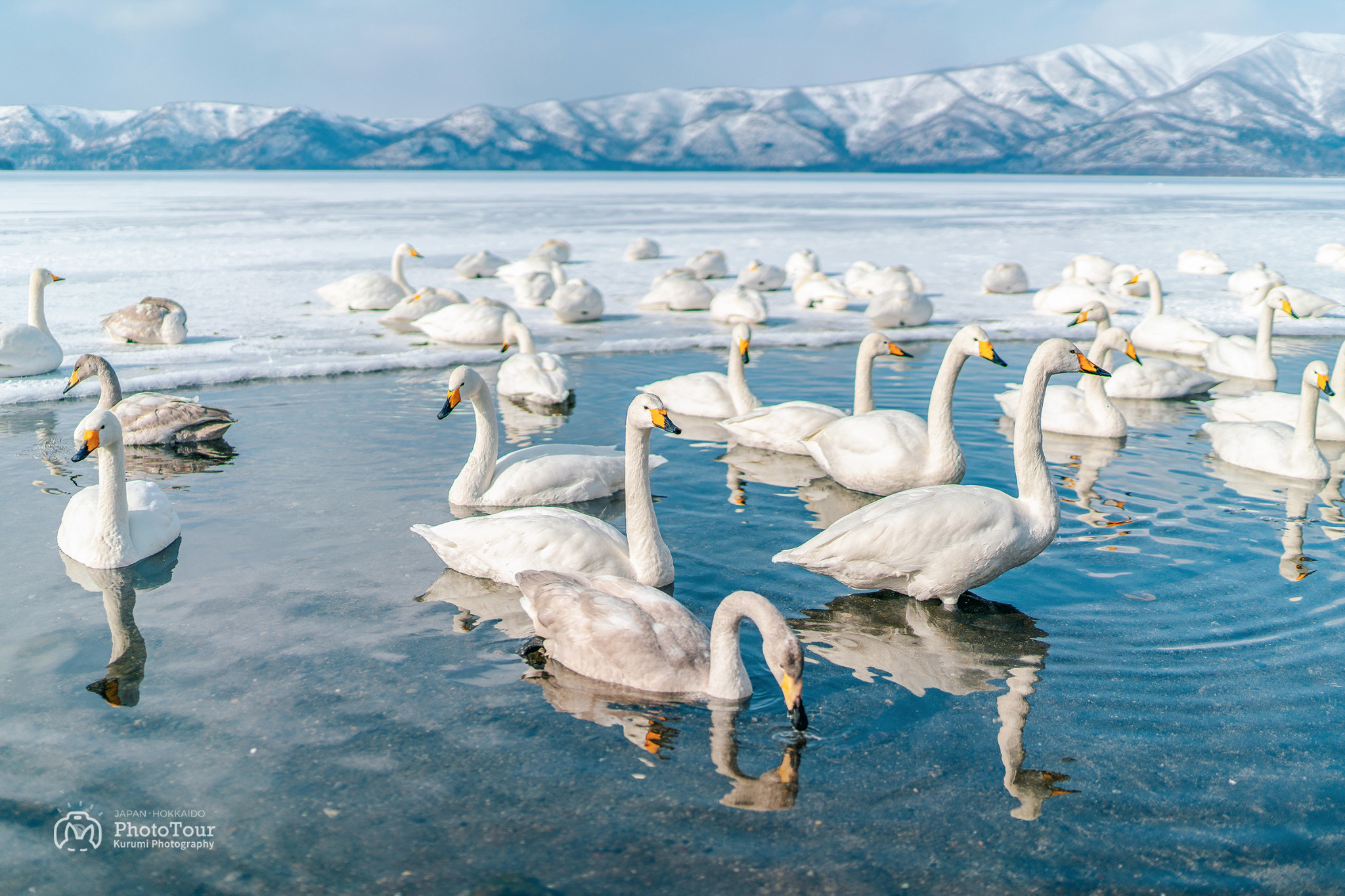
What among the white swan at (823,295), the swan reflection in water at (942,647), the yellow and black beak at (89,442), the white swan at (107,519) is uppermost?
the white swan at (823,295)

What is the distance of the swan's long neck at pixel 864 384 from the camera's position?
31.2 ft

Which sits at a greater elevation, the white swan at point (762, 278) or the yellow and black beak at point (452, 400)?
the white swan at point (762, 278)

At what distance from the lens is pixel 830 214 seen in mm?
47000

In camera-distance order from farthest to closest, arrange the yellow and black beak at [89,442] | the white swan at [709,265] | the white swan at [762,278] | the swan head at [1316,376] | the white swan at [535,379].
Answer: the white swan at [709,265], the white swan at [762,278], the white swan at [535,379], the swan head at [1316,376], the yellow and black beak at [89,442]

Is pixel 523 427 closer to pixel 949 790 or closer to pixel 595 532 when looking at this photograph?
pixel 595 532

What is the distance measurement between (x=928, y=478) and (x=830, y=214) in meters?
40.8

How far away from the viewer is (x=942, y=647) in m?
5.54

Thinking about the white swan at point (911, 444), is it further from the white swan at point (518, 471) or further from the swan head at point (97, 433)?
the swan head at point (97, 433)

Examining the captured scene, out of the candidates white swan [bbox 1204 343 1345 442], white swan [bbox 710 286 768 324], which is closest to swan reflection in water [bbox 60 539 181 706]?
white swan [bbox 1204 343 1345 442]

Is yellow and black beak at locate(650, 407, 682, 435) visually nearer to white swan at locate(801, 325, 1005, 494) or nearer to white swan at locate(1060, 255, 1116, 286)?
white swan at locate(801, 325, 1005, 494)

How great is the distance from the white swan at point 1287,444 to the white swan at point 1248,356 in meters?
3.69

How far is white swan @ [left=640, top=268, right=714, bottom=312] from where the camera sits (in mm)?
18422

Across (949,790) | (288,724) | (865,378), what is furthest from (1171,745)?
(865,378)

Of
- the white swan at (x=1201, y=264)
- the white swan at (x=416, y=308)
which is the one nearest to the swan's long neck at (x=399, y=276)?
the white swan at (x=416, y=308)
